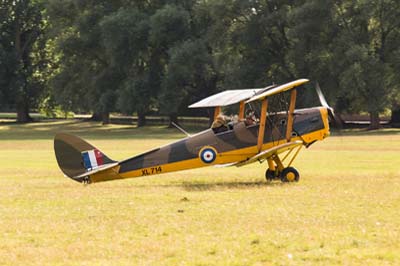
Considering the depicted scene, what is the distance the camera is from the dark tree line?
5944 centimetres

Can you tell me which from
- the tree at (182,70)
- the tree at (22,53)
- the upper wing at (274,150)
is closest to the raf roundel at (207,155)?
the upper wing at (274,150)

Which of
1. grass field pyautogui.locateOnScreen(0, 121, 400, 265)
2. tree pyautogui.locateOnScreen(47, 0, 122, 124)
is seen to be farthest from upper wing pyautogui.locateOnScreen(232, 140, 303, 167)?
tree pyautogui.locateOnScreen(47, 0, 122, 124)

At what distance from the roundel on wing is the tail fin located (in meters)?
2.68

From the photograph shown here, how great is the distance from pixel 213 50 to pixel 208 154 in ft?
163

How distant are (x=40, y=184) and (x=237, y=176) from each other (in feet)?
20.3

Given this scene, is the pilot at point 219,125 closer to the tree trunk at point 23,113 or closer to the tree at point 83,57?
the tree at point 83,57

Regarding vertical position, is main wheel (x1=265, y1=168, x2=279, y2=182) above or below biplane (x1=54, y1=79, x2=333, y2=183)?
below

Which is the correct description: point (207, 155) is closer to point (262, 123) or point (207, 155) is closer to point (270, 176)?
point (262, 123)

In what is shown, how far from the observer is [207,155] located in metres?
19.2

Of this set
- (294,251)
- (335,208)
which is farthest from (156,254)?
(335,208)

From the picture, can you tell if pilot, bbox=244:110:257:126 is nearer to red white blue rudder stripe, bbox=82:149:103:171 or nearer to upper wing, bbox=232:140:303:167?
upper wing, bbox=232:140:303:167

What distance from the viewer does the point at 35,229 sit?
11898 mm

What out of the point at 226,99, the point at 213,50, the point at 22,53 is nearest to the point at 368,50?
the point at 213,50

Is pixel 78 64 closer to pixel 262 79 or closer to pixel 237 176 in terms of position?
pixel 262 79
